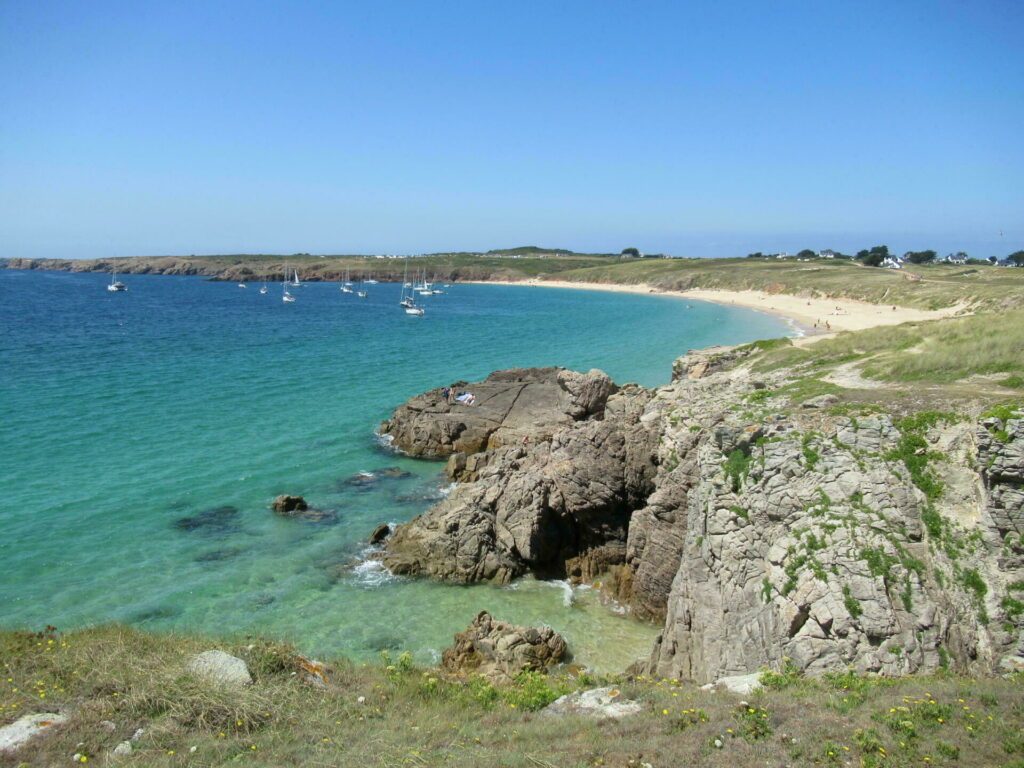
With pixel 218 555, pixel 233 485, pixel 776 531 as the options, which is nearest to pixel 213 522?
pixel 218 555

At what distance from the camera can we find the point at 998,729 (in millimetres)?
9484

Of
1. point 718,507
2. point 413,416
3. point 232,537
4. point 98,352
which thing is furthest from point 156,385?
point 718,507

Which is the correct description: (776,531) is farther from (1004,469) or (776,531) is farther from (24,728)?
(24,728)

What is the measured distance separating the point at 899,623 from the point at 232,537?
22962 millimetres

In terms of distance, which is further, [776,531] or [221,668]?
[776,531]

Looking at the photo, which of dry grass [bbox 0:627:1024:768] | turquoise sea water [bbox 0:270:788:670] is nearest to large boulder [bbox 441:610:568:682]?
turquoise sea water [bbox 0:270:788:670]

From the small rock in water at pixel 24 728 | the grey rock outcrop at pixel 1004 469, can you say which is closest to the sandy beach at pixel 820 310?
the grey rock outcrop at pixel 1004 469

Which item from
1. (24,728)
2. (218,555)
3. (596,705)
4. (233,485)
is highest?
(24,728)

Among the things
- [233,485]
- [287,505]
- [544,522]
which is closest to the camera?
[544,522]

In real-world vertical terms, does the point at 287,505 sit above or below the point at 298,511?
above

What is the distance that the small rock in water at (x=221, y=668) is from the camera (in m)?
11.4

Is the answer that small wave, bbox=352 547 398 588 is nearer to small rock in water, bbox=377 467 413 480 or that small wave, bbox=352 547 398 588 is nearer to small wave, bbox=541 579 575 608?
small wave, bbox=541 579 575 608

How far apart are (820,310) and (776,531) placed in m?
98.9

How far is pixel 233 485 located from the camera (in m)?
31.3
